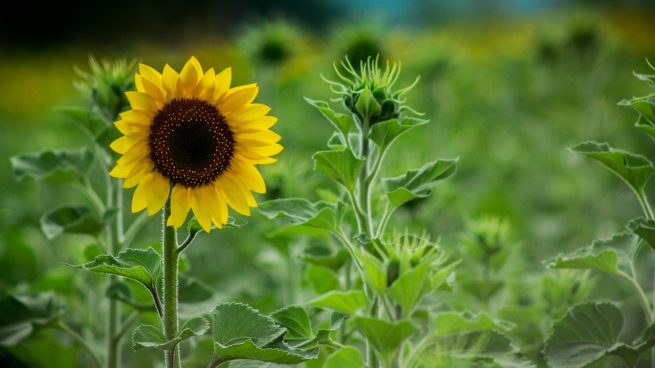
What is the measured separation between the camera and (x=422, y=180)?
694 mm

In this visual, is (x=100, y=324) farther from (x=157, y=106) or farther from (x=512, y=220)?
(x=512, y=220)

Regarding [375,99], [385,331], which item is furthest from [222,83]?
[385,331]

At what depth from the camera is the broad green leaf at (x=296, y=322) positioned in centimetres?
69

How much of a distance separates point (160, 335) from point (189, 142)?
156 millimetres

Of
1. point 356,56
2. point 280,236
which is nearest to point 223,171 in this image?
point 280,236

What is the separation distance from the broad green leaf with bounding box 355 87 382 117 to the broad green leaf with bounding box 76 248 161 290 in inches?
8.2

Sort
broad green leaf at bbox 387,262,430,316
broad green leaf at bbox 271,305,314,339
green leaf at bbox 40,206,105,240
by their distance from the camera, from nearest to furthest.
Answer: broad green leaf at bbox 387,262,430,316, broad green leaf at bbox 271,305,314,339, green leaf at bbox 40,206,105,240

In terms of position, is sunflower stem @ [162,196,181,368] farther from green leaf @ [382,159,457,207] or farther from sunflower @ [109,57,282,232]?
green leaf @ [382,159,457,207]

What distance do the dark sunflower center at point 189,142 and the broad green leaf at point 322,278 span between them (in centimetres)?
26

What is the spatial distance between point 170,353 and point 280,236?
30cm

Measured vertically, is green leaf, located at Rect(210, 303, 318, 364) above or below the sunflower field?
below

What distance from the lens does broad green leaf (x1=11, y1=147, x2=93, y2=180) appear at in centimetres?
84

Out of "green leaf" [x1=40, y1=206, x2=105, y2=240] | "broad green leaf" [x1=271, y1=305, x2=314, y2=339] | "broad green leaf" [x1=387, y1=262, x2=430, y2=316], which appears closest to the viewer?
"broad green leaf" [x1=387, y1=262, x2=430, y2=316]

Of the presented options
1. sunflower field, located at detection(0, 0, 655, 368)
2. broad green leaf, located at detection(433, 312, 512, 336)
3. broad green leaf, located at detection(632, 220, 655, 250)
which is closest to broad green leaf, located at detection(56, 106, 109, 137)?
sunflower field, located at detection(0, 0, 655, 368)
